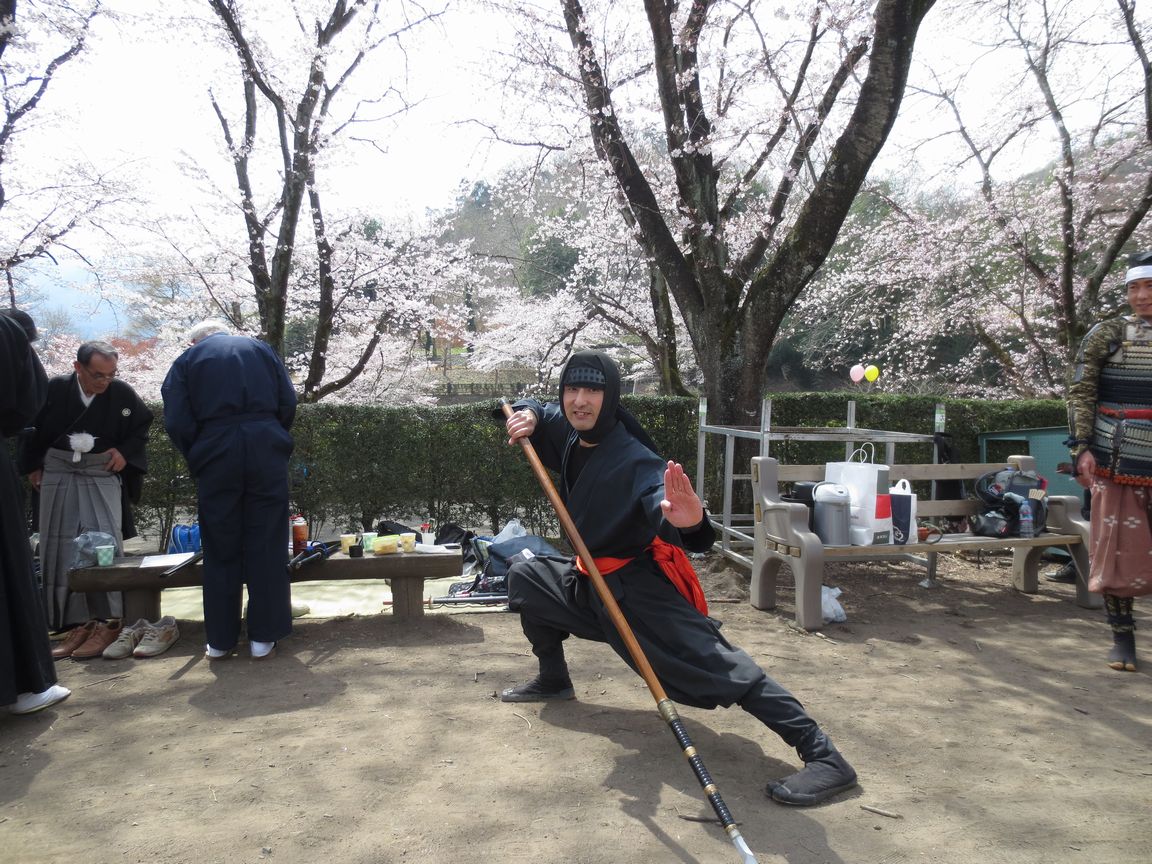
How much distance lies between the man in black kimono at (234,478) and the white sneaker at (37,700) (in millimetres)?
722

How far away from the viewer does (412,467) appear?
6.98m

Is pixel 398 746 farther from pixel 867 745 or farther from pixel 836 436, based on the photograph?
pixel 836 436

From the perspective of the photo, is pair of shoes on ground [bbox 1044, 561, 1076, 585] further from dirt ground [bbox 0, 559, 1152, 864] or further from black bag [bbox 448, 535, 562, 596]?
black bag [bbox 448, 535, 562, 596]

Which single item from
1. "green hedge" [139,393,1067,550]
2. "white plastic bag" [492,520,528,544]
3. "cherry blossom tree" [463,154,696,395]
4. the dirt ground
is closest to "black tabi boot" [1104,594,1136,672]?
the dirt ground

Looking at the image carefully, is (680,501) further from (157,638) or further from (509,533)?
(509,533)

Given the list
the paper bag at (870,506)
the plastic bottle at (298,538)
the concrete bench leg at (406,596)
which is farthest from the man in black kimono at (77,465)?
the paper bag at (870,506)

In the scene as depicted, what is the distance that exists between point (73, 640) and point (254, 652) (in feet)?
3.74

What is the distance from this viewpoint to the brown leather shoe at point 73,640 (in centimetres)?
419

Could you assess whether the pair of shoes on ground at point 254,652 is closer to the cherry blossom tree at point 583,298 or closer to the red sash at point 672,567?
the red sash at point 672,567

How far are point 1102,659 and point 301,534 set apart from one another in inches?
191

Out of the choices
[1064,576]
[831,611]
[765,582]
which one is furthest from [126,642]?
[1064,576]

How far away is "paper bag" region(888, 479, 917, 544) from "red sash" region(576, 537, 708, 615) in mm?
2573

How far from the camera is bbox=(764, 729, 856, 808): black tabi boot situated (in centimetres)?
255

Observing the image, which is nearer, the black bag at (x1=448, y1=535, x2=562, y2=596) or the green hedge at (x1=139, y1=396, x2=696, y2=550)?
the black bag at (x1=448, y1=535, x2=562, y2=596)
